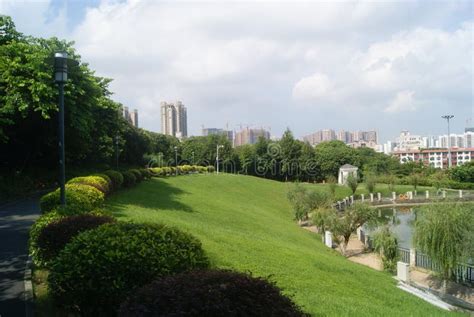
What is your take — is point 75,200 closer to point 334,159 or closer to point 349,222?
point 349,222

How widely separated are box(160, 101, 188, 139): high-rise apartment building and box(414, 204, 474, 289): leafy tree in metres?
97.0

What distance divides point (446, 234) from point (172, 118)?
100582 millimetres

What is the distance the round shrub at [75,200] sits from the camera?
26.9 feet

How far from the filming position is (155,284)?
3.62 meters

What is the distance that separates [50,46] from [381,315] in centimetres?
1783

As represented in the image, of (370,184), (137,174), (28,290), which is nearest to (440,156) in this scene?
(370,184)

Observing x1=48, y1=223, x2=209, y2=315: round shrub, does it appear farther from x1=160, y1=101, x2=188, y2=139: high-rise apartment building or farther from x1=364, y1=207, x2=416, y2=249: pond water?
x1=160, y1=101, x2=188, y2=139: high-rise apartment building

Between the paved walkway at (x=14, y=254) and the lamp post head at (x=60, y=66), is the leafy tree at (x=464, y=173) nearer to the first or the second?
the paved walkway at (x=14, y=254)

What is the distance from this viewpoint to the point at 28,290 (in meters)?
6.16

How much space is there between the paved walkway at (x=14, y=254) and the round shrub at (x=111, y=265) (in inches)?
52.7

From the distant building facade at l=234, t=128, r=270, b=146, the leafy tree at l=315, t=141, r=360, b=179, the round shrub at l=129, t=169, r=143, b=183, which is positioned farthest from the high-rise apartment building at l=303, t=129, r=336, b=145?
the round shrub at l=129, t=169, r=143, b=183

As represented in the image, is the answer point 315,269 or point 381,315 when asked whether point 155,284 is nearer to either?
point 381,315

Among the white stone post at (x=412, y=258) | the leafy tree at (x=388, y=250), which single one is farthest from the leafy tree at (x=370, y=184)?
the leafy tree at (x=388, y=250)

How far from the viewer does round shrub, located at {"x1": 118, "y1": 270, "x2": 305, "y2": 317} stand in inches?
122
